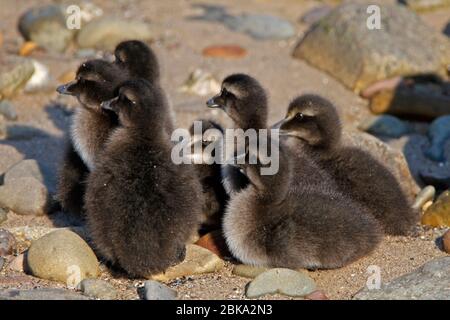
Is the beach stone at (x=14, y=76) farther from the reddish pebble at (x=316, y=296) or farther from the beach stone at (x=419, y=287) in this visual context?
the beach stone at (x=419, y=287)

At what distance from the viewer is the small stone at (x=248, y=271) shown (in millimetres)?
7383

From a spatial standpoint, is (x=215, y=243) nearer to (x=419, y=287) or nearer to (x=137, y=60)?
(x=419, y=287)

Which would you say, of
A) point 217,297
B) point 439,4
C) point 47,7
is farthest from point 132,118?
point 439,4

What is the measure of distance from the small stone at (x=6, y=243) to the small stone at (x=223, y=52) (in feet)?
18.6

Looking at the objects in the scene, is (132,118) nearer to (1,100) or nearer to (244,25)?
(1,100)

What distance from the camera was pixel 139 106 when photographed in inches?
284

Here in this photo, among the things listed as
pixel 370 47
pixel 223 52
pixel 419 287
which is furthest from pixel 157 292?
pixel 223 52

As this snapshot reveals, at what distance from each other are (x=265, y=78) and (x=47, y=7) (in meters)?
3.37

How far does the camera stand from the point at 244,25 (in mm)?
13977

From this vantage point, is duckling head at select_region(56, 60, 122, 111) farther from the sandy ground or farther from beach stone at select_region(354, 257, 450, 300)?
beach stone at select_region(354, 257, 450, 300)

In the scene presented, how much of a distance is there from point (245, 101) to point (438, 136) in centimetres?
352

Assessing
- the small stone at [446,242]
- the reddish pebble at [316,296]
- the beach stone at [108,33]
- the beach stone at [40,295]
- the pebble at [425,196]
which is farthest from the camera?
the beach stone at [108,33]

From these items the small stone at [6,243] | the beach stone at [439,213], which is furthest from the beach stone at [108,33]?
the beach stone at [439,213]

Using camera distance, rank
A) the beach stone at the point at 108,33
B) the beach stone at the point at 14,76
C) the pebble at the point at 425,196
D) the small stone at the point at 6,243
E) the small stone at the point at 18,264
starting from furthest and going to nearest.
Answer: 1. the beach stone at the point at 108,33
2. the beach stone at the point at 14,76
3. the pebble at the point at 425,196
4. the small stone at the point at 6,243
5. the small stone at the point at 18,264
